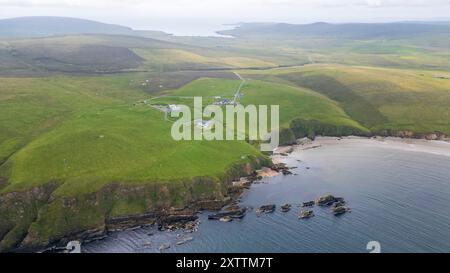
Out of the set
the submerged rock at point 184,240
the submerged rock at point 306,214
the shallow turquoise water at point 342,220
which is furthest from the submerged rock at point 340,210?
the submerged rock at point 184,240

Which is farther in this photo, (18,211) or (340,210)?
(340,210)

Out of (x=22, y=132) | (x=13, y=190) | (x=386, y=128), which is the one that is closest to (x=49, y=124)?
(x=22, y=132)

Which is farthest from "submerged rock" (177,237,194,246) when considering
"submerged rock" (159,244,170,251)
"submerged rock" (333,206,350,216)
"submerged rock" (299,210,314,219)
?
"submerged rock" (333,206,350,216)

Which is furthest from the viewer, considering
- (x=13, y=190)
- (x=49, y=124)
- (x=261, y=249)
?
(x=49, y=124)

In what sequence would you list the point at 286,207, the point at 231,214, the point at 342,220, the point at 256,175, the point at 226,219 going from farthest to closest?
the point at 256,175, the point at 286,207, the point at 231,214, the point at 226,219, the point at 342,220

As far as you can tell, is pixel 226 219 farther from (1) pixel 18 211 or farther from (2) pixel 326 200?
(1) pixel 18 211

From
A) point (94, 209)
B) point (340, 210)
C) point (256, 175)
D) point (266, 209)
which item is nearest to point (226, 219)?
point (266, 209)

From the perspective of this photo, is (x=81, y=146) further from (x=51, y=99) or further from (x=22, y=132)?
(x=51, y=99)

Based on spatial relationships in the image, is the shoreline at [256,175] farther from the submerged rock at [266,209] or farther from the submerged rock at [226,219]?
the submerged rock at [266,209]
